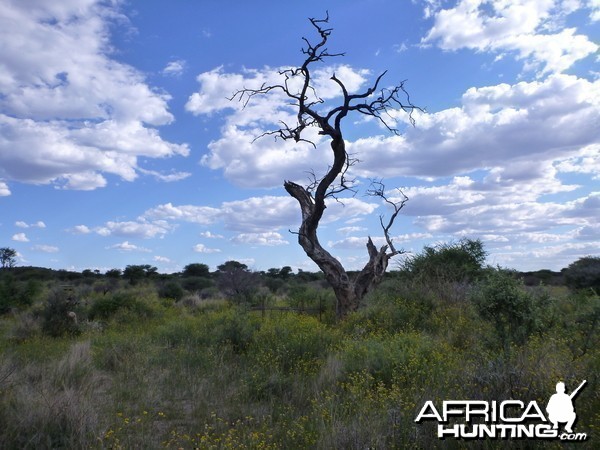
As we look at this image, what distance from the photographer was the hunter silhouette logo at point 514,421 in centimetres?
442

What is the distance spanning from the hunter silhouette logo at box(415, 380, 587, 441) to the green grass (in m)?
0.13

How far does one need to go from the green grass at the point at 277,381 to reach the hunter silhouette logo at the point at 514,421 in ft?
0.43

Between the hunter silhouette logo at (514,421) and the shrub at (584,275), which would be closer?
the hunter silhouette logo at (514,421)

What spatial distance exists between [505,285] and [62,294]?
1424 cm

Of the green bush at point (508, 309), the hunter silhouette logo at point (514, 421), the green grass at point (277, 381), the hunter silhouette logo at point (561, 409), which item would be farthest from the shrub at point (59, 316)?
the hunter silhouette logo at point (561, 409)

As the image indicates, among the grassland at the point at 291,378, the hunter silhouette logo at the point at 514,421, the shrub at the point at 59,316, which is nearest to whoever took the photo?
the hunter silhouette logo at the point at 514,421

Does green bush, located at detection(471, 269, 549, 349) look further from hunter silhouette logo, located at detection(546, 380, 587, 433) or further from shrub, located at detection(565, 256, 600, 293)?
shrub, located at detection(565, 256, 600, 293)

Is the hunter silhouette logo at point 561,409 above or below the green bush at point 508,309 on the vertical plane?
below

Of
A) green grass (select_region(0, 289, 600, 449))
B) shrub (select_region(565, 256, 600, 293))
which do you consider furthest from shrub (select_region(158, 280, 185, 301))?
shrub (select_region(565, 256, 600, 293))

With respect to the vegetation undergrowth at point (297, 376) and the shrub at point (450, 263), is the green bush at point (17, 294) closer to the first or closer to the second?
the vegetation undergrowth at point (297, 376)

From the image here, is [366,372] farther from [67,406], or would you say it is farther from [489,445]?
[67,406]

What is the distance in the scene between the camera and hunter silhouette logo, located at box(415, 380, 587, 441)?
4.42m

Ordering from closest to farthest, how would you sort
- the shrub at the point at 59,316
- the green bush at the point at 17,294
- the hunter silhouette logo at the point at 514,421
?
the hunter silhouette logo at the point at 514,421
the shrub at the point at 59,316
the green bush at the point at 17,294

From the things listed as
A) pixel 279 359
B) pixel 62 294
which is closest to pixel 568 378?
pixel 279 359
